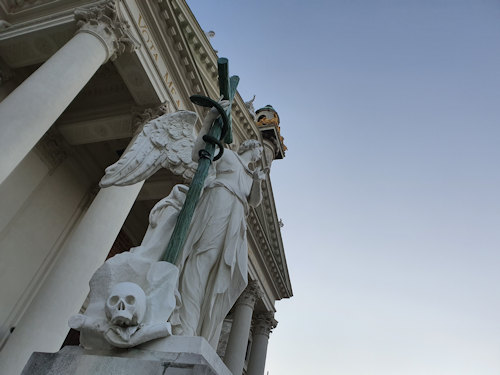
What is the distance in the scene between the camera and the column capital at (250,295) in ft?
48.5

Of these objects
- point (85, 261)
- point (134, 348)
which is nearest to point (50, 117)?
point (85, 261)

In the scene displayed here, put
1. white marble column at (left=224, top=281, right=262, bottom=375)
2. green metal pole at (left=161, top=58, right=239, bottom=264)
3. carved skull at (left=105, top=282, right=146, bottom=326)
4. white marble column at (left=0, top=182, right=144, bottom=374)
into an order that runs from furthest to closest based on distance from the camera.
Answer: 1. white marble column at (left=224, top=281, right=262, bottom=375)
2. white marble column at (left=0, top=182, right=144, bottom=374)
3. green metal pole at (left=161, top=58, right=239, bottom=264)
4. carved skull at (left=105, top=282, right=146, bottom=326)

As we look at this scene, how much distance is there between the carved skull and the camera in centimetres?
196

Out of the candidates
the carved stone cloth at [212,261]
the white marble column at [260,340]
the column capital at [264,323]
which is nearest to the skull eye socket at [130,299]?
the carved stone cloth at [212,261]

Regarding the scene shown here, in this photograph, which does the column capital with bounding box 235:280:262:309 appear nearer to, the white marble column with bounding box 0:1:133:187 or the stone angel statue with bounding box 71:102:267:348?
the white marble column with bounding box 0:1:133:187

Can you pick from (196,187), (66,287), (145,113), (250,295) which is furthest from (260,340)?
(196,187)

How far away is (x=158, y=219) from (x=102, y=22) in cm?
597

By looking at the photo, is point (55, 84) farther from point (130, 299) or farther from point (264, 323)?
point (264, 323)

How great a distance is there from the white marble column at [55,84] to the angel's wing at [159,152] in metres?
3.19

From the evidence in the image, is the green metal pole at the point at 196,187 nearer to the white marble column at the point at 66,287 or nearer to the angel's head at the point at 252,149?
the angel's head at the point at 252,149

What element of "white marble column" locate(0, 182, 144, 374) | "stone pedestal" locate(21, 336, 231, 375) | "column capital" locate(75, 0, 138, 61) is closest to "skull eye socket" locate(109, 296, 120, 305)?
"stone pedestal" locate(21, 336, 231, 375)

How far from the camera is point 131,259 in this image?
2.44 metres

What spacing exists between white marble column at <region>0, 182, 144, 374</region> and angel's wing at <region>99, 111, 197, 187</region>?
142 inches

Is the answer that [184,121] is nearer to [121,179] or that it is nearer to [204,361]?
[121,179]
